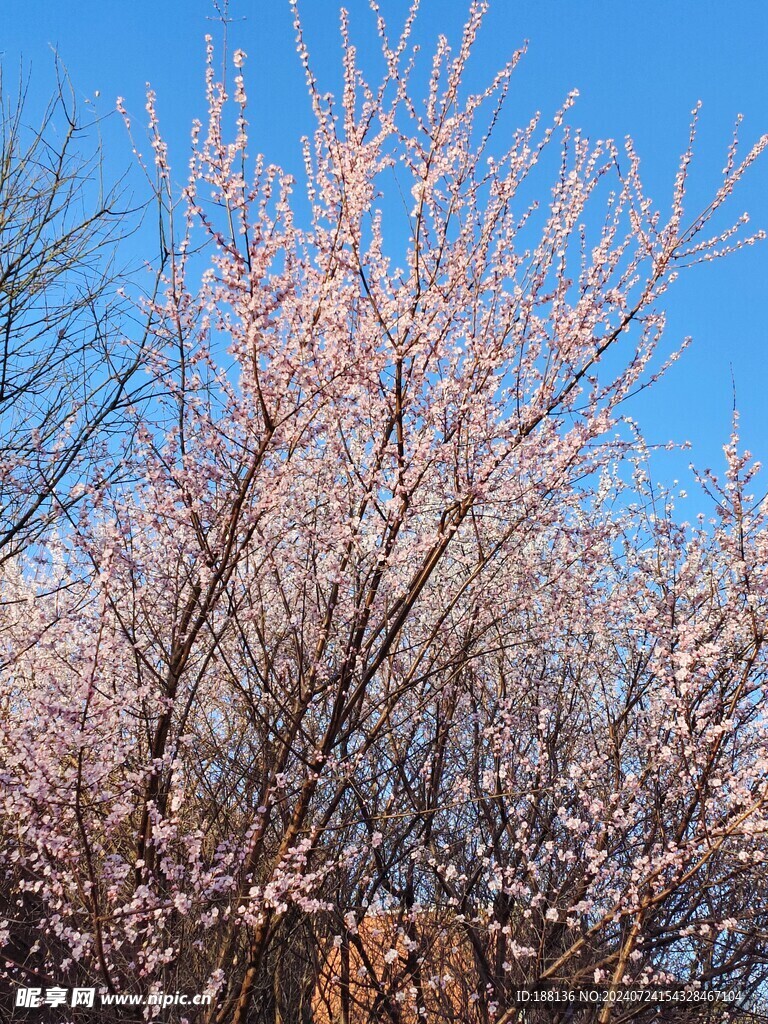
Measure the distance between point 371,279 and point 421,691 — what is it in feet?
10.8

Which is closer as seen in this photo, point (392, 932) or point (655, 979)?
point (655, 979)

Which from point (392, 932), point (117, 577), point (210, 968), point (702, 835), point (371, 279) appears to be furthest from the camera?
point (392, 932)

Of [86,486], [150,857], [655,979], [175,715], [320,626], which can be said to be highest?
[86,486]

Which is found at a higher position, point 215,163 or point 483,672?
point 215,163

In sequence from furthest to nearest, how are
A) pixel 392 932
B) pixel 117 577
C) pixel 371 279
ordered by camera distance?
pixel 392 932
pixel 371 279
pixel 117 577

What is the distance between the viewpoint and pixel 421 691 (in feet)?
23.1

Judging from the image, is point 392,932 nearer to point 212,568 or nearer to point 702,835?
point 702,835

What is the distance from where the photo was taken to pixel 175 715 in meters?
5.85

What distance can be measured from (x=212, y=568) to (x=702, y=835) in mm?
3306

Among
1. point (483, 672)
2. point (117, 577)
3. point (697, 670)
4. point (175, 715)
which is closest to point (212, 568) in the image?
point (117, 577)

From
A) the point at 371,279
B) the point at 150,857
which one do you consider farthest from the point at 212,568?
the point at 371,279

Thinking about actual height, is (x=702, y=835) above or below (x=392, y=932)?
above

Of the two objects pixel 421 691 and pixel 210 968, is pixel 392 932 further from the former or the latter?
pixel 421 691

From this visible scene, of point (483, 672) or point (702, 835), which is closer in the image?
point (702, 835)
